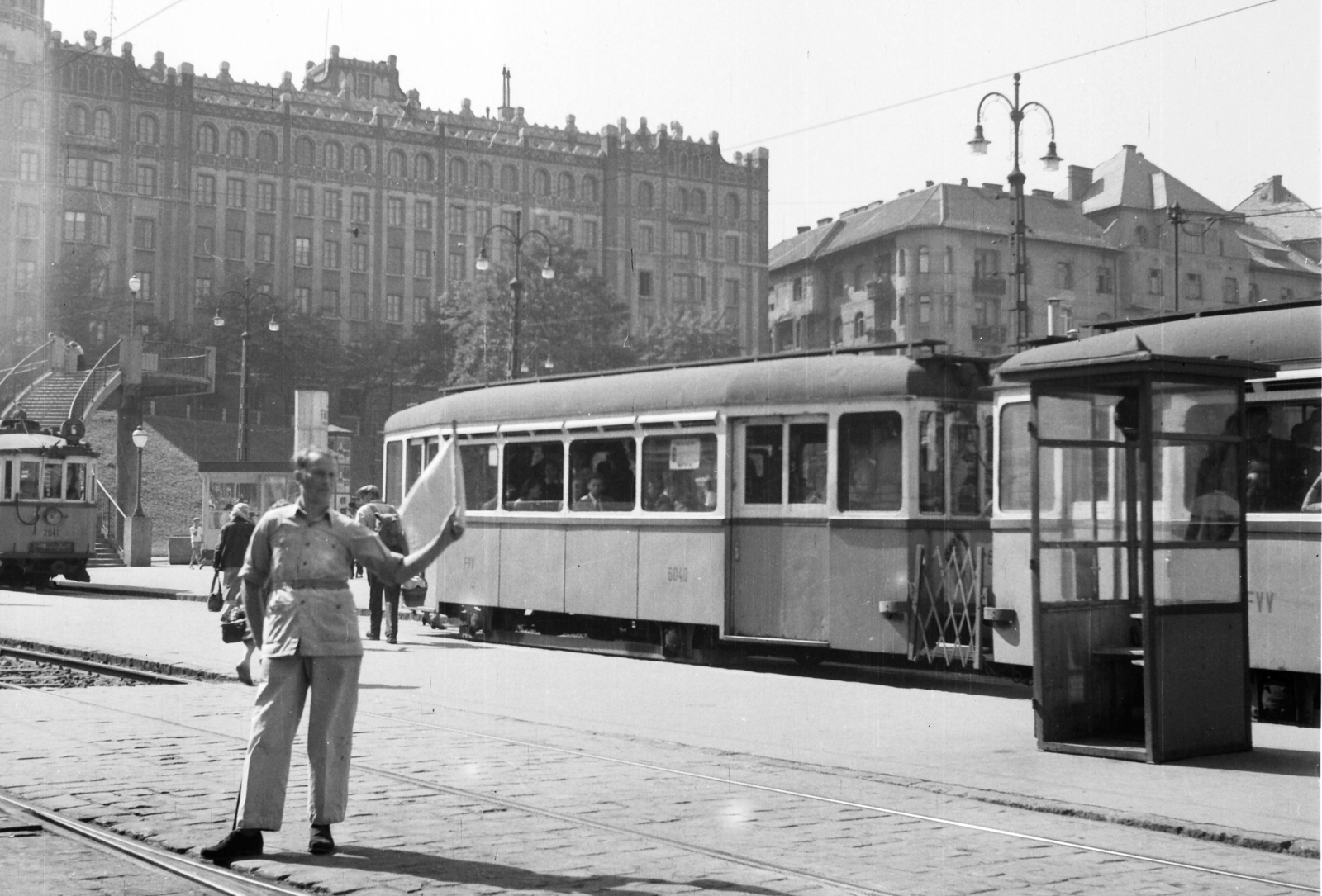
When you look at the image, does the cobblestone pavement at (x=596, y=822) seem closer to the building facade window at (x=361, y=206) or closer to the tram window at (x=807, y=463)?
the tram window at (x=807, y=463)

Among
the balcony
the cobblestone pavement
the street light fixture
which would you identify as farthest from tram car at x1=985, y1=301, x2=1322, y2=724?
the balcony

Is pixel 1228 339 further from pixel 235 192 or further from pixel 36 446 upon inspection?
pixel 235 192

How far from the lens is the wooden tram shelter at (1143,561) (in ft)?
32.9

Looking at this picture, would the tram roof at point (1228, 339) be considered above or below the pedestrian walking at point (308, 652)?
above

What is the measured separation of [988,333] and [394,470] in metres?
59.2

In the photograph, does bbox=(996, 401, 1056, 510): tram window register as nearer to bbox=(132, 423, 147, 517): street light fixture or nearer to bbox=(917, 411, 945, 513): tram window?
bbox=(917, 411, 945, 513): tram window

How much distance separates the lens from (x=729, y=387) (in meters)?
16.8

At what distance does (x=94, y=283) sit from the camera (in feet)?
255

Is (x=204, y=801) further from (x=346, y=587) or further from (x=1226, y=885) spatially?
(x=1226, y=885)

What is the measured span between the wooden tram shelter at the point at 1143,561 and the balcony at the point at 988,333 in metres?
67.1

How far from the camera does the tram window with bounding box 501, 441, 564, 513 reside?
19031 millimetres

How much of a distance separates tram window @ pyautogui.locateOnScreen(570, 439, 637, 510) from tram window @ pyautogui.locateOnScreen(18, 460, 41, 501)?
20694 millimetres

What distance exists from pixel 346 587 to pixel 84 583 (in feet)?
102

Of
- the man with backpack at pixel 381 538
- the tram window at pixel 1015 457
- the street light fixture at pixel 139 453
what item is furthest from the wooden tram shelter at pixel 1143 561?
the street light fixture at pixel 139 453
